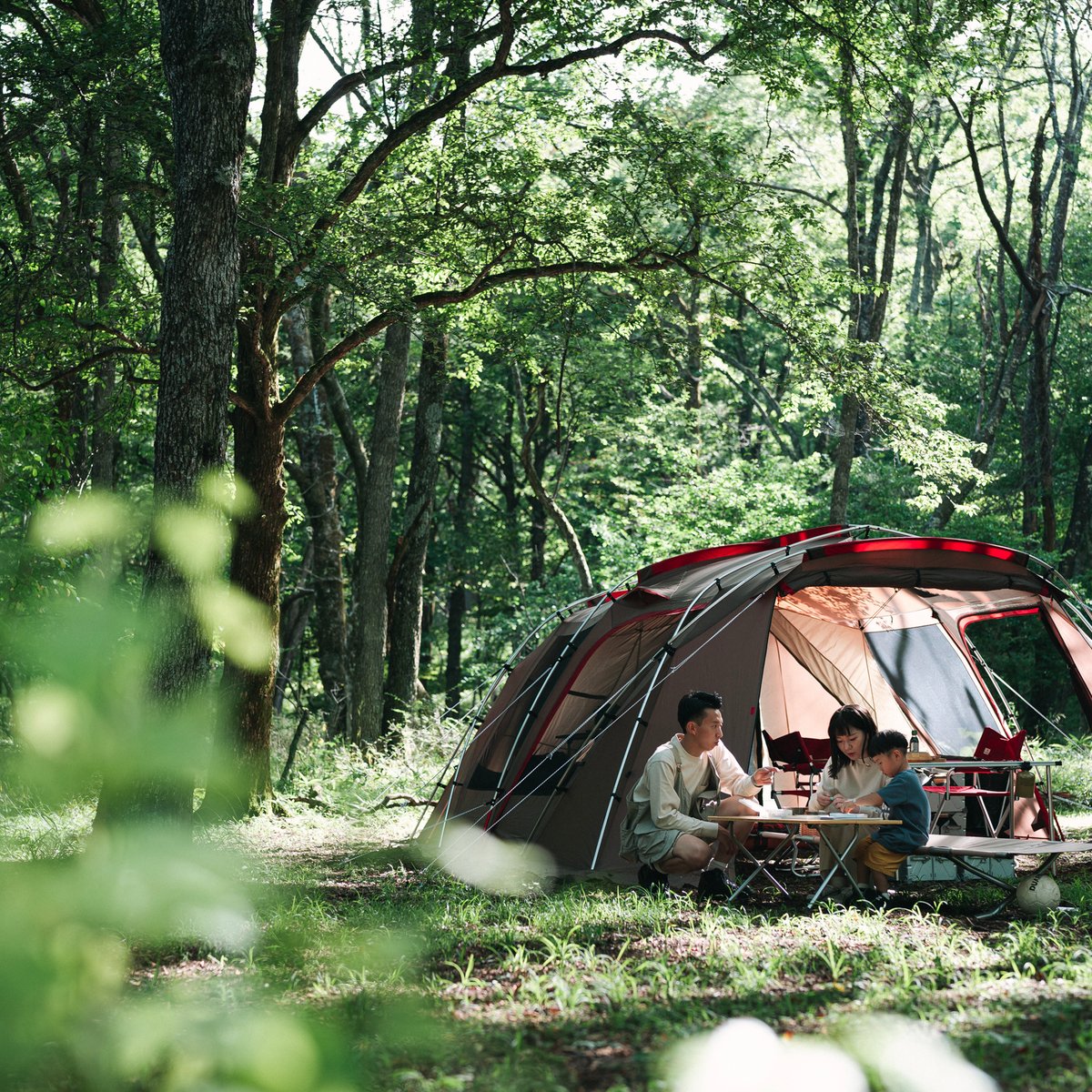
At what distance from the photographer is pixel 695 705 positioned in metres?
6.16

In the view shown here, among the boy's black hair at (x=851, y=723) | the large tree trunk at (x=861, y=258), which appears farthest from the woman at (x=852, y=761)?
the large tree trunk at (x=861, y=258)

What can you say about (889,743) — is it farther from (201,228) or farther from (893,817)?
(201,228)

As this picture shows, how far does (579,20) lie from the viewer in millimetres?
8586

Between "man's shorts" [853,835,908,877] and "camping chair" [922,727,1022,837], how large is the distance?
1.52 metres

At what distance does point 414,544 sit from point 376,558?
0.78 metres

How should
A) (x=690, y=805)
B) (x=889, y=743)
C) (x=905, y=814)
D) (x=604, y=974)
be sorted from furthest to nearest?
1. (x=690, y=805)
2. (x=889, y=743)
3. (x=905, y=814)
4. (x=604, y=974)

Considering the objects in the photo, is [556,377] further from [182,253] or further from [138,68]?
[182,253]

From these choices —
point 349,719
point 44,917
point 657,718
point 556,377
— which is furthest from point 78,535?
point 556,377

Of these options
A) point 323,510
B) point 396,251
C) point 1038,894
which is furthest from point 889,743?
point 323,510

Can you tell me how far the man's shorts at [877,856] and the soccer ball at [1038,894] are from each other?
1.82 feet

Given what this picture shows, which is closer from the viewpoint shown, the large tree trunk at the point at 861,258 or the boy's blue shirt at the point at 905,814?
the boy's blue shirt at the point at 905,814

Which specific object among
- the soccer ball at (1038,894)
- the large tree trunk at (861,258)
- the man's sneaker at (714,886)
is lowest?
the man's sneaker at (714,886)

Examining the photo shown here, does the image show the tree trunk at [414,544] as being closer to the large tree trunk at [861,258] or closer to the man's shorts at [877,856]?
the large tree trunk at [861,258]

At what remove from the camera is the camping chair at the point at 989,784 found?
7352 mm
